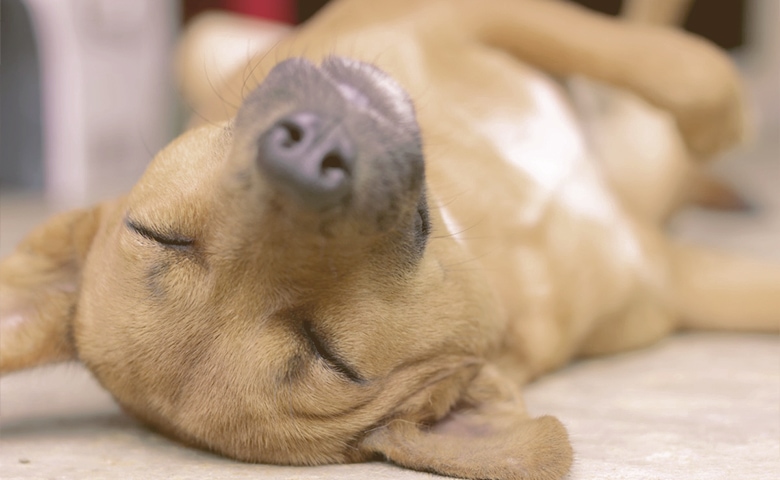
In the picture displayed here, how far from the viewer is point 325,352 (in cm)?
146

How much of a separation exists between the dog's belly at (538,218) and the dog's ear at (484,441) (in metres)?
0.34

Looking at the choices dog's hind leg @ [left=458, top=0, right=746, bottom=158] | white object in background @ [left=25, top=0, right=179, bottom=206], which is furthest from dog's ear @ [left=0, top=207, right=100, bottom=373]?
white object in background @ [left=25, top=0, right=179, bottom=206]

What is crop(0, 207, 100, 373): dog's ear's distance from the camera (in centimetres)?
171

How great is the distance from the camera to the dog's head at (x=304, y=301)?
1.34 meters

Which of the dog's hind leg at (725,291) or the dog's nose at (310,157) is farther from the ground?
the dog's nose at (310,157)

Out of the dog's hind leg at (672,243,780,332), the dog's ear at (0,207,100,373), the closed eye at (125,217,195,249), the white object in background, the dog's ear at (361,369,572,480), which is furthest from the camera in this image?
the white object in background

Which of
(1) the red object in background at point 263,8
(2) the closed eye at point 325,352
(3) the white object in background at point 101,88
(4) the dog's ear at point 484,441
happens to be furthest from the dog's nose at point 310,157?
(1) the red object in background at point 263,8

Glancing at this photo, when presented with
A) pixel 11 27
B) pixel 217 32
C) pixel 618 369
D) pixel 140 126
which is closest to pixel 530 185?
pixel 618 369

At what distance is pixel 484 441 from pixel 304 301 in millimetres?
391

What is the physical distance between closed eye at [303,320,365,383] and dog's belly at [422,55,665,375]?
45 centimetres

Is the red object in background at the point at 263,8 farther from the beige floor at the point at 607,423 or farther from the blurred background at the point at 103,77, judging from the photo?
the beige floor at the point at 607,423

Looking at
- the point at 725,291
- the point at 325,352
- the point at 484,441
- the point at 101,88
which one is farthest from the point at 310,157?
the point at 101,88

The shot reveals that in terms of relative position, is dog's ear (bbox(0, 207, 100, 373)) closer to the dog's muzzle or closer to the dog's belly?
the dog's muzzle

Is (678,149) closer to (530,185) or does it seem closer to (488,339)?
(530,185)
